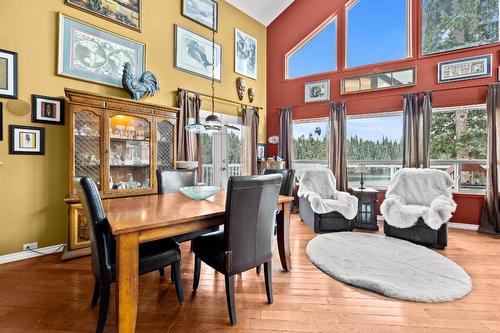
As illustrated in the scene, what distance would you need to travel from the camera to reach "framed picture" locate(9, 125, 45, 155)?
2617 millimetres

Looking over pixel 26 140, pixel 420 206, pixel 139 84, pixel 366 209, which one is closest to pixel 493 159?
pixel 420 206

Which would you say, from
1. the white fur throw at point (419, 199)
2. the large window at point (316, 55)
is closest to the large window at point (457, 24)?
the large window at point (316, 55)

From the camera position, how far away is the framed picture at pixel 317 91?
5.02 m

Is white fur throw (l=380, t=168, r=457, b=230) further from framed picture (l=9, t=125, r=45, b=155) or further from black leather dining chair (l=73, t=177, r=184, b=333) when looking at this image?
framed picture (l=9, t=125, r=45, b=155)

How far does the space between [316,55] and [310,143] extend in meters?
1.90

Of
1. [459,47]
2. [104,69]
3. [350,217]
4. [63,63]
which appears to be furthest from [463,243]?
[63,63]

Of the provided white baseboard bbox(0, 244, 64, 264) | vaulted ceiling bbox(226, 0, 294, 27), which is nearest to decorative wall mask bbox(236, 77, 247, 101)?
vaulted ceiling bbox(226, 0, 294, 27)

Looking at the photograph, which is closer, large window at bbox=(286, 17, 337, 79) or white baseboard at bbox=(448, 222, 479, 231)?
white baseboard at bbox=(448, 222, 479, 231)

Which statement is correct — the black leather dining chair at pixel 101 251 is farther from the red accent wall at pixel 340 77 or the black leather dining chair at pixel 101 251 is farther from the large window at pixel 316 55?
the large window at pixel 316 55

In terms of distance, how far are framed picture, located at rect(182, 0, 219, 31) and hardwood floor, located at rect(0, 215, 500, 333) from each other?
3918 millimetres

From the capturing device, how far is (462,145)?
13.4 feet

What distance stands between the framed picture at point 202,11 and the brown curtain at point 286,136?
7.24 ft

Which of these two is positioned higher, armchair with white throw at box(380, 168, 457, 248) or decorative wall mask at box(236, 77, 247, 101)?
decorative wall mask at box(236, 77, 247, 101)

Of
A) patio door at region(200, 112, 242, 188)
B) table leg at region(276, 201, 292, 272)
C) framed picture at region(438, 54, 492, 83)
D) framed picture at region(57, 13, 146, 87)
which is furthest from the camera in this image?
→ patio door at region(200, 112, 242, 188)
